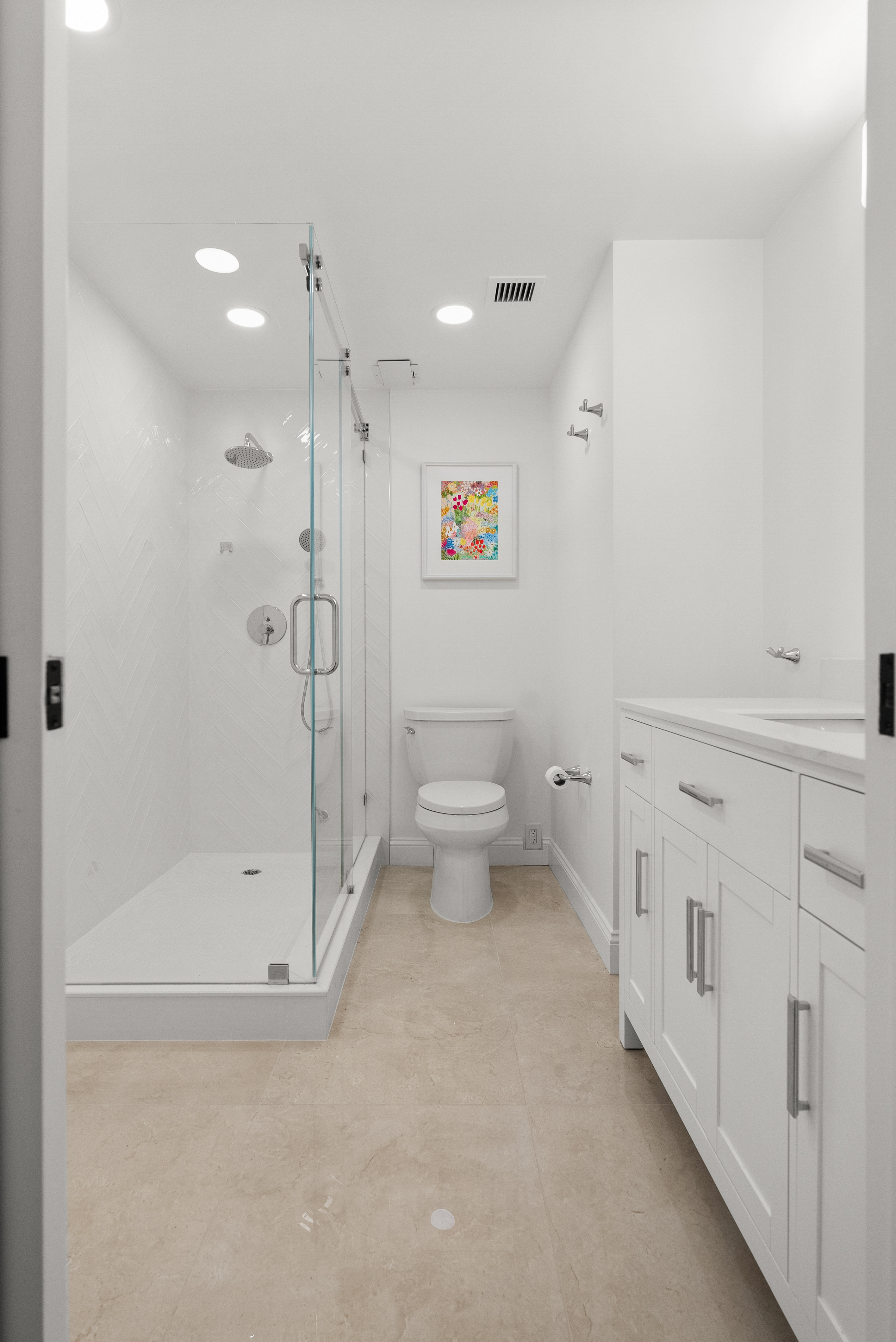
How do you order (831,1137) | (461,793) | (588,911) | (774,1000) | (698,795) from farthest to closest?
(461,793) < (588,911) < (698,795) < (774,1000) < (831,1137)

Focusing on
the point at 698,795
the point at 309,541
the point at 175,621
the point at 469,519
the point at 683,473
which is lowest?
the point at 698,795

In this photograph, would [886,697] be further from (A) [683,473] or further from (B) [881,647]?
(A) [683,473]

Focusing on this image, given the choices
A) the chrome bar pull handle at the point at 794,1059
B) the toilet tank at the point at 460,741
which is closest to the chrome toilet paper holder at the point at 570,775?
the toilet tank at the point at 460,741

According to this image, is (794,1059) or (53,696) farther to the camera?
(794,1059)

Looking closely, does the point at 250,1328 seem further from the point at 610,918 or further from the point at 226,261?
the point at 226,261

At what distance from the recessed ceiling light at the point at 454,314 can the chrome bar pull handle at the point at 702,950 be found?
2.24m

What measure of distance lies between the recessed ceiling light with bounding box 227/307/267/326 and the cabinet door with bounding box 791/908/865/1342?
6.43 ft

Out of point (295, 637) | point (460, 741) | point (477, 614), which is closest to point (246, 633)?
point (295, 637)

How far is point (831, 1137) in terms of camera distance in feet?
2.46

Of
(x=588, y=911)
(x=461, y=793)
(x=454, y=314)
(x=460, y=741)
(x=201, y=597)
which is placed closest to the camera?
(x=201, y=597)

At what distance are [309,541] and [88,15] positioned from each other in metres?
1.15

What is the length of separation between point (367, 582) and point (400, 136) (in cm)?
182

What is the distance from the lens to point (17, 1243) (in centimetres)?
58

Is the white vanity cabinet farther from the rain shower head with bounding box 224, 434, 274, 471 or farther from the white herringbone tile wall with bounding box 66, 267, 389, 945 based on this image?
the rain shower head with bounding box 224, 434, 274, 471
